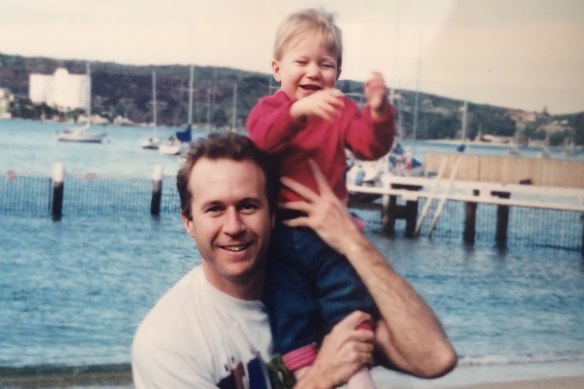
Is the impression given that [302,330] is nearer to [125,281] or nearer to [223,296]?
[223,296]

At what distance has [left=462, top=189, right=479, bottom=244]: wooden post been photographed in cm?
329

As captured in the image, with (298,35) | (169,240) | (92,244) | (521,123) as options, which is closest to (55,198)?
(92,244)

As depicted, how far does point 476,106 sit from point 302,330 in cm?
109

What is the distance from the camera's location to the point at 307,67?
7.39 feet

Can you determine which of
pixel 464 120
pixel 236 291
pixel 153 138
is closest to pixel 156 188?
pixel 153 138

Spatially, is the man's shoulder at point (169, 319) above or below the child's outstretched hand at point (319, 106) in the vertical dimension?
below

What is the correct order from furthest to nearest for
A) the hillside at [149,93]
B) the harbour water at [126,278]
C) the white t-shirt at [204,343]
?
the harbour water at [126,278] → the hillside at [149,93] → the white t-shirt at [204,343]

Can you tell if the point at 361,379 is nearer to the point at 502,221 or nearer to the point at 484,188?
the point at 484,188

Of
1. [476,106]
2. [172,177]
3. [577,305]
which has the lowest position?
[577,305]

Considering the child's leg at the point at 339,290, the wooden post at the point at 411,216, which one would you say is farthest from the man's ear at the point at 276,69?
the wooden post at the point at 411,216

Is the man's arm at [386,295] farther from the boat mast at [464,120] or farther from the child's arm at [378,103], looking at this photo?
the boat mast at [464,120]

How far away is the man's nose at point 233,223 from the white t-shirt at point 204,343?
0.17 meters

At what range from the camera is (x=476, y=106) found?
3131 mm

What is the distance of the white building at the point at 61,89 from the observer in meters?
2.80
